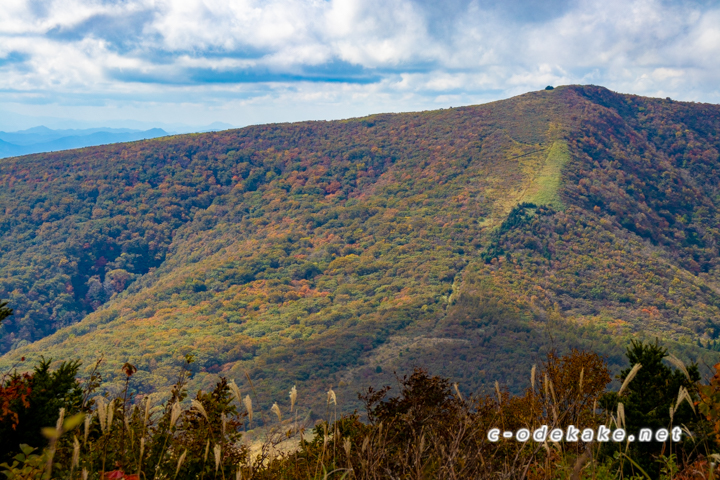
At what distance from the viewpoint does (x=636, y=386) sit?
6.16m

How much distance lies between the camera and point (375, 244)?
64.7 metres

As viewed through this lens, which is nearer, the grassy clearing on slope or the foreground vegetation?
the foreground vegetation

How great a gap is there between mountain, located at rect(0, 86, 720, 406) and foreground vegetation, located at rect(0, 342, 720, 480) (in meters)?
29.2

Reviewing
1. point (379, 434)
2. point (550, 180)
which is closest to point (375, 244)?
point (550, 180)

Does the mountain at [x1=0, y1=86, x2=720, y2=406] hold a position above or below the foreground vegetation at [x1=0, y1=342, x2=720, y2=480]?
below

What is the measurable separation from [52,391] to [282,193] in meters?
75.4

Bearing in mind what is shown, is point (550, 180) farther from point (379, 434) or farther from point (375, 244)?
point (379, 434)

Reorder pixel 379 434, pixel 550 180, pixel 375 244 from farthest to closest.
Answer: pixel 375 244 < pixel 550 180 < pixel 379 434

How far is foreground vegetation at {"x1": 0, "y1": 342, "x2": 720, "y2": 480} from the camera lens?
3.24 meters

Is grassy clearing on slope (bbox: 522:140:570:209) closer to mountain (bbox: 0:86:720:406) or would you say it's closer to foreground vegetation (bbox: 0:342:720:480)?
mountain (bbox: 0:86:720:406)

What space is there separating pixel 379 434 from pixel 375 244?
2430 inches

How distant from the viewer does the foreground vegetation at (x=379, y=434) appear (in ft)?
10.6

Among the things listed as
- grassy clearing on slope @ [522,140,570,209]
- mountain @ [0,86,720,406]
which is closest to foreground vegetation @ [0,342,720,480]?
mountain @ [0,86,720,406]

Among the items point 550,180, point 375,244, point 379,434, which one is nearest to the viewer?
point 379,434
